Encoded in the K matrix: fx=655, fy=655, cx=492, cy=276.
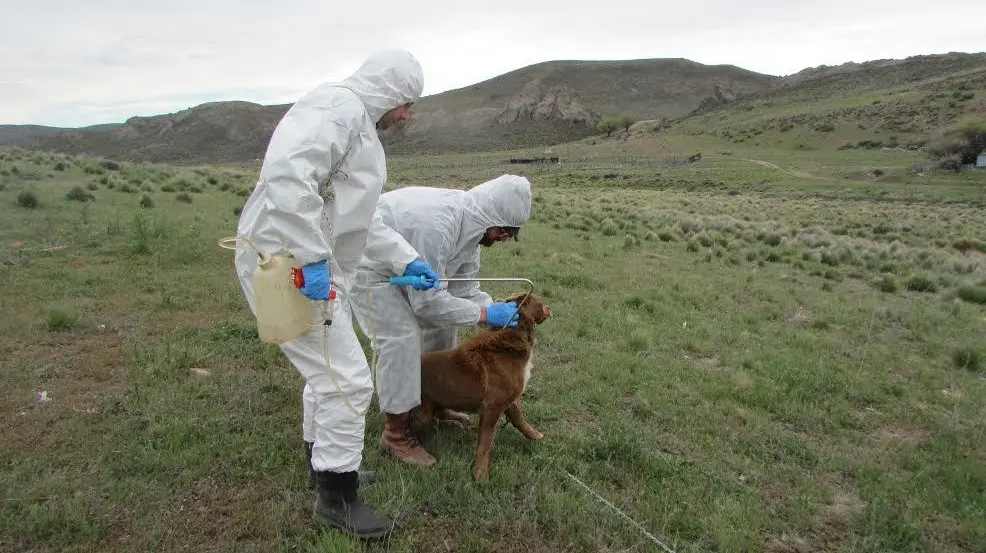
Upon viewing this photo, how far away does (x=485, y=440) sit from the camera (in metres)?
4.41

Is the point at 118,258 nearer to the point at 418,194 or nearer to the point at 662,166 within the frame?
the point at 418,194

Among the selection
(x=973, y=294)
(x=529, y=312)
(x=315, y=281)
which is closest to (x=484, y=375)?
(x=529, y=312)

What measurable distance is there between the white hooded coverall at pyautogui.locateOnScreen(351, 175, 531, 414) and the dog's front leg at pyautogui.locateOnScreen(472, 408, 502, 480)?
482 mm

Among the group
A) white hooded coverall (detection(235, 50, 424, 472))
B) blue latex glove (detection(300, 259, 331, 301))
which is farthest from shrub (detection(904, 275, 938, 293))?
blue latex glove (detection(300, 259, 331, 301))

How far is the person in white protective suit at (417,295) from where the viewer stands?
4.50 meters

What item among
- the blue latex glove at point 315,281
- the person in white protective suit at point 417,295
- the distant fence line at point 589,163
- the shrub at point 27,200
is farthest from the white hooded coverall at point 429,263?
the distant fence line at point 589,163

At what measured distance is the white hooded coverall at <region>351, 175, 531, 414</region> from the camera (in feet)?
14.8

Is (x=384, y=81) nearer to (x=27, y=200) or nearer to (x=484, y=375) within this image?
(x=484, y=375)

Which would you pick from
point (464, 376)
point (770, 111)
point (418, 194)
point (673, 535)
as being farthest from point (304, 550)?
point (770, 111)

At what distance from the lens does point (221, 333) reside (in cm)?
692

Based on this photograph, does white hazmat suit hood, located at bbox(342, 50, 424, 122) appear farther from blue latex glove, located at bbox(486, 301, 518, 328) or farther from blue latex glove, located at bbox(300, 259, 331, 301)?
blue latex glove, located at bbox(486, 301, 518, 328)

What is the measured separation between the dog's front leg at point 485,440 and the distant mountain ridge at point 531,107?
70074 millimetres

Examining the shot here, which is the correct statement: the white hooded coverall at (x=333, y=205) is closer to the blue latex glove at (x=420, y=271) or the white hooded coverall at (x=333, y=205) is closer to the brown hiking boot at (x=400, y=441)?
the blue latex glove at (x=420, y=271)

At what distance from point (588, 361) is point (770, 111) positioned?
97.3 m
